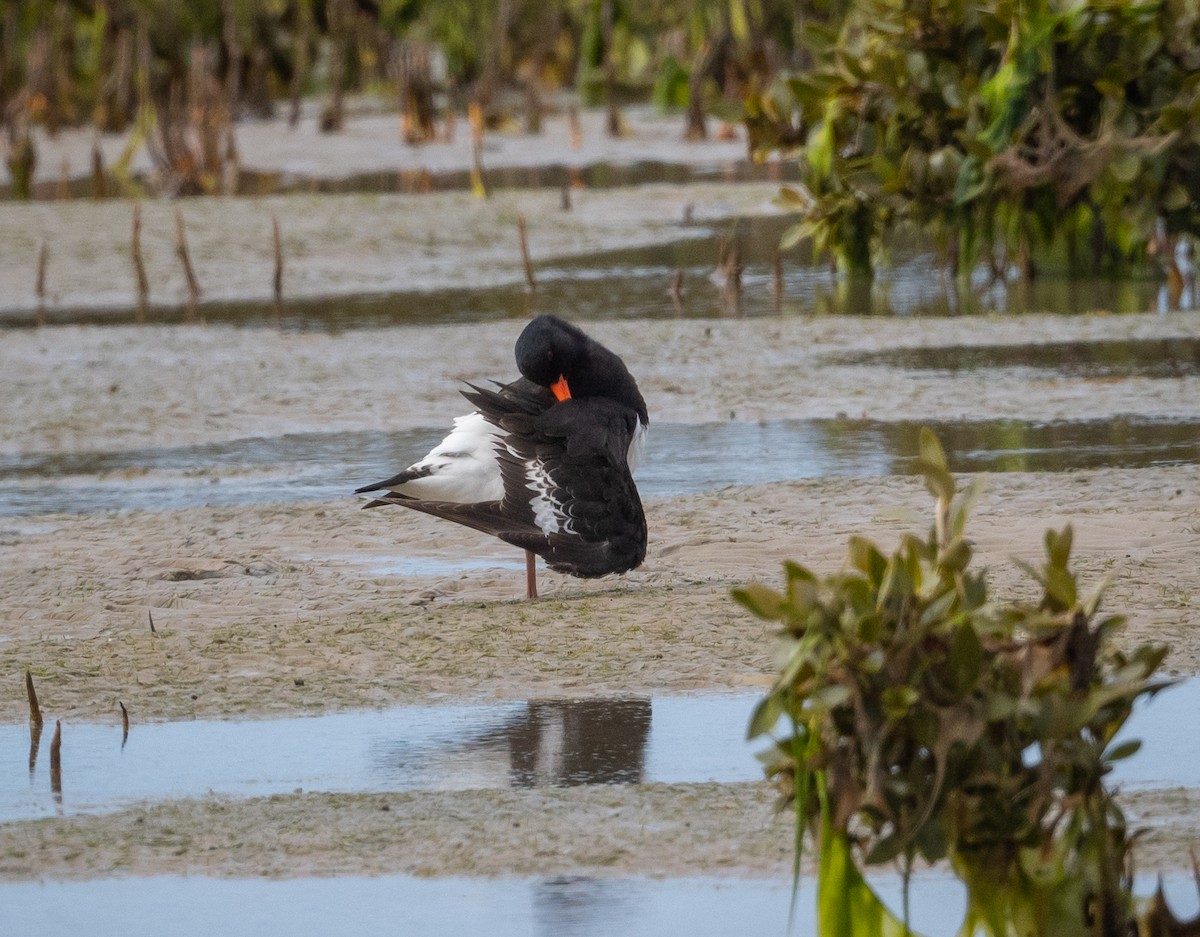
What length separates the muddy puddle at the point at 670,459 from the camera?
8266 mm

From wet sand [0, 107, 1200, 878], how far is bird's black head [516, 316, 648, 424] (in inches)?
21.6

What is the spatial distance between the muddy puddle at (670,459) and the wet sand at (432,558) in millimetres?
213

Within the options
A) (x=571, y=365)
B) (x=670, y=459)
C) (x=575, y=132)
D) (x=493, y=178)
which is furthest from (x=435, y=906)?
(x=575, y=132)

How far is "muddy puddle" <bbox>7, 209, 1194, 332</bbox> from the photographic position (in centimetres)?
1276

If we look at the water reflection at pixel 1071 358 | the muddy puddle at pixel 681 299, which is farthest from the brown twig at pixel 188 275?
the water reflection at pixel 1071 358

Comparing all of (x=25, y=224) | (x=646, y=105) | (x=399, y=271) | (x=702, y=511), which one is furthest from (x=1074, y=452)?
(x=646, y=105)

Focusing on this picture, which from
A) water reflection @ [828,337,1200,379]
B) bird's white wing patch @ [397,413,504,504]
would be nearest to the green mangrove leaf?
bird's white wing patch @ [397,413,504,504]

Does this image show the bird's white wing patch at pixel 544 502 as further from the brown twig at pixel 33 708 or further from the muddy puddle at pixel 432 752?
the brown twig at pixel 33 708

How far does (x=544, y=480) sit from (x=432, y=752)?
5.00 ft

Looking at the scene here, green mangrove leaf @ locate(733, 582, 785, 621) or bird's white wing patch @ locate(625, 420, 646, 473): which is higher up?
green mangrove leaf @ locate(733, 582, 785, 621)

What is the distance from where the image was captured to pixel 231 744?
5070 millimetres

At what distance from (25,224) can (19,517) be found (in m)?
8.96

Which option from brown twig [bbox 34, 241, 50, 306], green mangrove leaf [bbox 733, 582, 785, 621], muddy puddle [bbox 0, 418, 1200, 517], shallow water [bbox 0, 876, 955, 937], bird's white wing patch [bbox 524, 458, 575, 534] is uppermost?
brown twig [bbox 34, 241, 50, 306]

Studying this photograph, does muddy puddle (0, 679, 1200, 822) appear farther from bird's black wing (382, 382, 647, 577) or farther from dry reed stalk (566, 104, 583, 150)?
dry reed stalk (566, 104, 583, 150)
